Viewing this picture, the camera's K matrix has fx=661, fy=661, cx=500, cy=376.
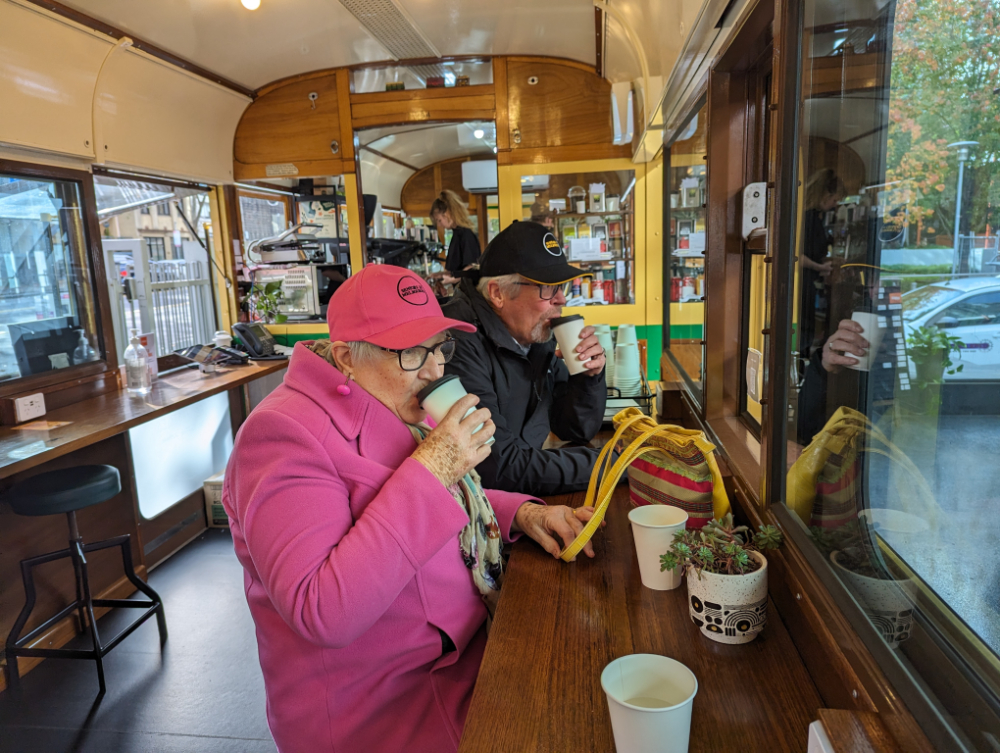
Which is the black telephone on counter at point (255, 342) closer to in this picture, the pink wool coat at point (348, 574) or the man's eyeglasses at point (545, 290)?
the man's eyeglasses at point (545, 290)

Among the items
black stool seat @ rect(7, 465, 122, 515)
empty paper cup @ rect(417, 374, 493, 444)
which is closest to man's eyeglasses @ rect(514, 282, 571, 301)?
empty paper cup @ rect(417, 374, 493, 444)

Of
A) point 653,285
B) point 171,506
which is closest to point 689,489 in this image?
point 171,506

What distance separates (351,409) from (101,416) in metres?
2.32

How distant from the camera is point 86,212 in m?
3.44

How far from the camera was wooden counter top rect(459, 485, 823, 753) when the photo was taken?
83 centimetres

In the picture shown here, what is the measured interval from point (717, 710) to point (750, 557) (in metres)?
0.26

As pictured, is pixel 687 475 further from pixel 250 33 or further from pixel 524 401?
pixel 250 33

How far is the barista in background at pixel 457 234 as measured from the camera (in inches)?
226

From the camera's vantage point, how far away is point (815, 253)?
1.04 metres

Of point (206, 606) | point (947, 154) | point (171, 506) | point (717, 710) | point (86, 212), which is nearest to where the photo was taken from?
point (947, 154)

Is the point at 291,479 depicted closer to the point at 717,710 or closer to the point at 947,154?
the point at 717,710

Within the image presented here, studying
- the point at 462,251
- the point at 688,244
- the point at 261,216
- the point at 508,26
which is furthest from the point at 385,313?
the point at 462,251

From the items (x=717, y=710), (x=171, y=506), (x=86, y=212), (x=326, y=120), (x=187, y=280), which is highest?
(x=326, y=120)

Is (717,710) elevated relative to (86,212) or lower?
lower
